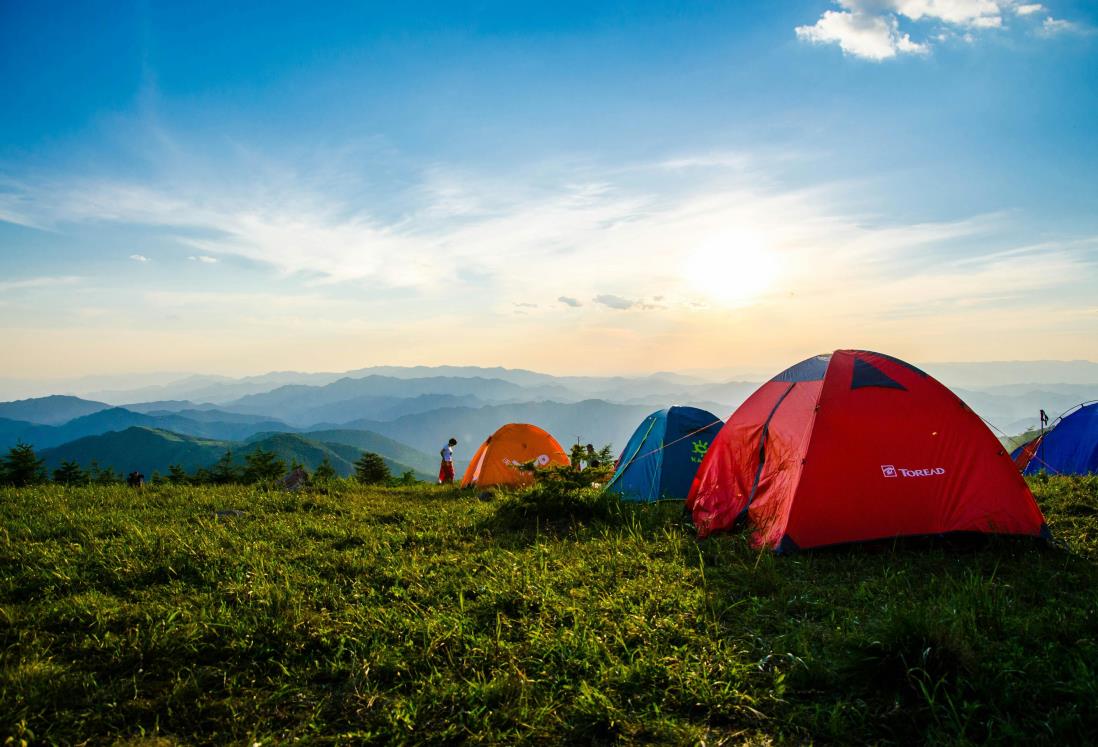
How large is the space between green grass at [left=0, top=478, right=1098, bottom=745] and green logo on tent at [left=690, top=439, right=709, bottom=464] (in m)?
4.34

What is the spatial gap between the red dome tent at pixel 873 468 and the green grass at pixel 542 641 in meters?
0.36

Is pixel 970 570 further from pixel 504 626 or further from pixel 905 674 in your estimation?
Answer: pixel 504 626

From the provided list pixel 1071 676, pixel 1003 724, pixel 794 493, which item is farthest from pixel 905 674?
pixel 794 493

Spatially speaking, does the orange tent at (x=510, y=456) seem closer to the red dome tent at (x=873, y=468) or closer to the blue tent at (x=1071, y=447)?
the red dome tent at (x=873, y=468)

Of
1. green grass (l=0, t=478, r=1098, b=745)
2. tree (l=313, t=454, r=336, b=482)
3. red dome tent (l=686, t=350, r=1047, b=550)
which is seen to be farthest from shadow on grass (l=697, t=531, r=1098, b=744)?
tree (l=313, t=454, r=336, b=482)

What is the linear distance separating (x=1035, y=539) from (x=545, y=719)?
7247 millimetres

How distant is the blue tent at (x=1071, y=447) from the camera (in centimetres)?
1315

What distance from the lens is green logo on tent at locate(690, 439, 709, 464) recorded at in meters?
12.0

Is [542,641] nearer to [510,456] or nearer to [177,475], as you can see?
[510,456]

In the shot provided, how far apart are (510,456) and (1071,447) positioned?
1496cm

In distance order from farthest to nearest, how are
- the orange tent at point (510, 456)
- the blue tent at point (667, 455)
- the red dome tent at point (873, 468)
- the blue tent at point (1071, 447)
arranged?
the orange tent at point (510, 456)
the blue tent at point (1071, 447)
the blue tent at point (667, 455)
the red dome tent at point (873, 468)

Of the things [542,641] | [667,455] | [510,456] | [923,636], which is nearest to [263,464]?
[510,456]

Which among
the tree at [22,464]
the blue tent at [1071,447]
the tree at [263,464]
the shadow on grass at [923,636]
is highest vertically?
the blue tent at [1071,447]

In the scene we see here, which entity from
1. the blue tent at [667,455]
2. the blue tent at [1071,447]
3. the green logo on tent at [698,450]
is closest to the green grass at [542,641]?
the blue tent at [667,455]
